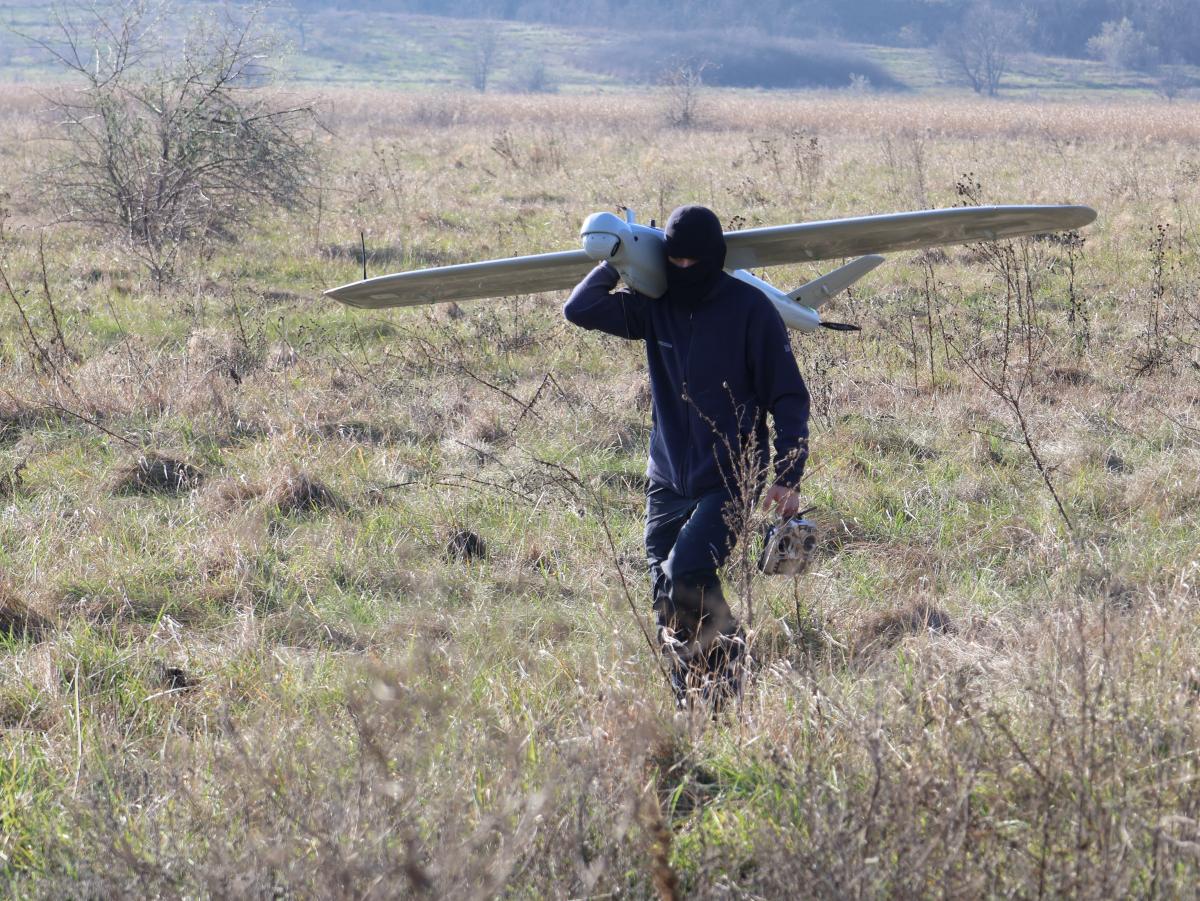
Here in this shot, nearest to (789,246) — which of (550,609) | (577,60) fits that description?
(550,609)

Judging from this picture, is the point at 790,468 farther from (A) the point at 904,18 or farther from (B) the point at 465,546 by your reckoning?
(A) the point at 904,18

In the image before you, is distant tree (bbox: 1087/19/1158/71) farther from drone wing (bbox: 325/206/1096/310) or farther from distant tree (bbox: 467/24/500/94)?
drone wing (bbox: 325/206/1096/310)

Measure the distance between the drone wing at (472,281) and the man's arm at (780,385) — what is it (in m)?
0.85

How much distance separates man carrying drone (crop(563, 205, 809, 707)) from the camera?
359 cm

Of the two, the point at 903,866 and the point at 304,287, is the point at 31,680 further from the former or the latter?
the point at 304,287

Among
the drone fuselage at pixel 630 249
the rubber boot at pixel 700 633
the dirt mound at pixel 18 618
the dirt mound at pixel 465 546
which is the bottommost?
the dirt mound at pixel 18 618

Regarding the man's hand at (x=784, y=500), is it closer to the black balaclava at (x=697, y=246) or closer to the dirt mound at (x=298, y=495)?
the black balaclava at (x=697, y=246)

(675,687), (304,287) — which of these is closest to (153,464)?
(675,687)

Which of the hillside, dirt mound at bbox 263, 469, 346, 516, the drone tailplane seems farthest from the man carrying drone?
the hillside

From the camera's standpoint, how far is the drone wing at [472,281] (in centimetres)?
450

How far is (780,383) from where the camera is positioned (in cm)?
369

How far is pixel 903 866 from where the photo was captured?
2.21m

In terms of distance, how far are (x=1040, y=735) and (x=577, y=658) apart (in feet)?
4.87

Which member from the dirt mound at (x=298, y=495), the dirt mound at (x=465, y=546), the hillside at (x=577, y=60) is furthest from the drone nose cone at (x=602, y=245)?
the hillside at (x=577, y=60)
